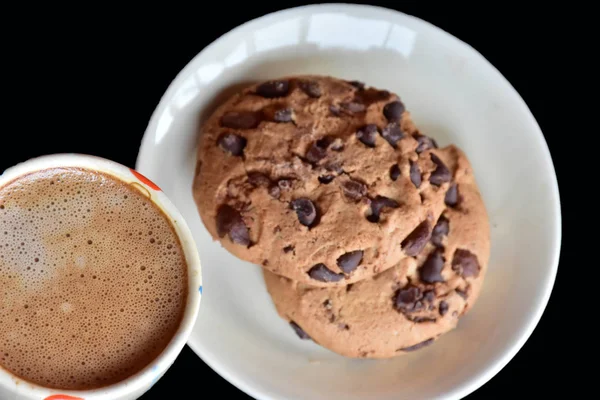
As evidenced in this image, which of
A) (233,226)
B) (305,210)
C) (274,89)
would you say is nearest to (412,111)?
(274,89)

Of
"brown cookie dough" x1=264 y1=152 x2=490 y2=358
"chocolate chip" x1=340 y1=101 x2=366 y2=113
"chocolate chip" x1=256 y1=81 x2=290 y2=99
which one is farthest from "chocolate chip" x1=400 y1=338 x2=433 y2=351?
"chocolate chip" x1=256 y1=81 x2=290 y2=99

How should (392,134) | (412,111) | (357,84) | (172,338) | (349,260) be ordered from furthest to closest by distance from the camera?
(412,111) < (357,84) < (392,134) < (349,260) < (172,338)

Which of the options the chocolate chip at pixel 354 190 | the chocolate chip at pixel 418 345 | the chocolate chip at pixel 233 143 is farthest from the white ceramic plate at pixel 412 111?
the chocolate chip at pixel 354 190

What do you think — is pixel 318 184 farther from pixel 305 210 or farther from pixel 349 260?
pixel 349 260

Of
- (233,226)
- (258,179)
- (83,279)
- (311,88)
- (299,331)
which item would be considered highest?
(311,88)

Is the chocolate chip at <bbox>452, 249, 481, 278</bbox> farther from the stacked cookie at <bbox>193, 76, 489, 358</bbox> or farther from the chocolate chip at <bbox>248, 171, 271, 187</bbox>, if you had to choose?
the chocolate chip at <bbox>248, 171, 271, 187</bbox>

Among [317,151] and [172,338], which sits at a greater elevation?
[317,151]

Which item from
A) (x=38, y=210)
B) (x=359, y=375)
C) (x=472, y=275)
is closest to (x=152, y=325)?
(x=38, y=210)
